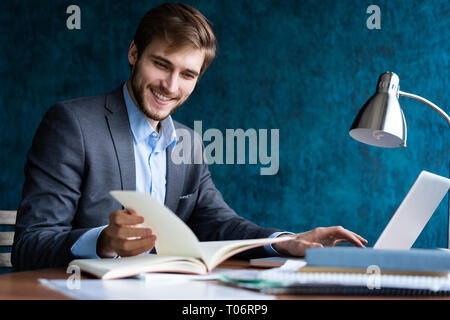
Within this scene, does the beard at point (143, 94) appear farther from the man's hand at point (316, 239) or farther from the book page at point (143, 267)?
the book page at point (143, 267)

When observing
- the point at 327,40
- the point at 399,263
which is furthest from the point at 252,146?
the point at 399,263

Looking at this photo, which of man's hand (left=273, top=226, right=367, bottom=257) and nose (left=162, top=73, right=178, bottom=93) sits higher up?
nose (left=162, top=73, right=178, bottom=93)

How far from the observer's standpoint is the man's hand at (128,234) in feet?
2.70

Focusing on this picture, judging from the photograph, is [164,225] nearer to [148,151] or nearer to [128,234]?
[128,234]

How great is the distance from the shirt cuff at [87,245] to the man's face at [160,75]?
628mm

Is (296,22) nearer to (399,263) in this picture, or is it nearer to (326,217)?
(326,217)

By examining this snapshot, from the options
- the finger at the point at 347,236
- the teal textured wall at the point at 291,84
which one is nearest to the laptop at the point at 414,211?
the finger at the point at 347,236

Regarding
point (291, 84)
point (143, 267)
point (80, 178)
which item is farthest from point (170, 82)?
point (291, 84)

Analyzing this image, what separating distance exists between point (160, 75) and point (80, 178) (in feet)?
1.42

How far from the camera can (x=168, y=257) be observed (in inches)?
31.0

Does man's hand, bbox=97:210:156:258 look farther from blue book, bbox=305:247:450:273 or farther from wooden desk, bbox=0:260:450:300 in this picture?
blue book, bbox=305:247:450:273

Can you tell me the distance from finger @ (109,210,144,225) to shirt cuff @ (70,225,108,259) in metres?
0.13

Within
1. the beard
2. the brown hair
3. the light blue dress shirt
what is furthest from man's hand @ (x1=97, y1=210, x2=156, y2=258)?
the brown hair

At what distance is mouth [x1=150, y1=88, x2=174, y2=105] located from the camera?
61.5 inches
